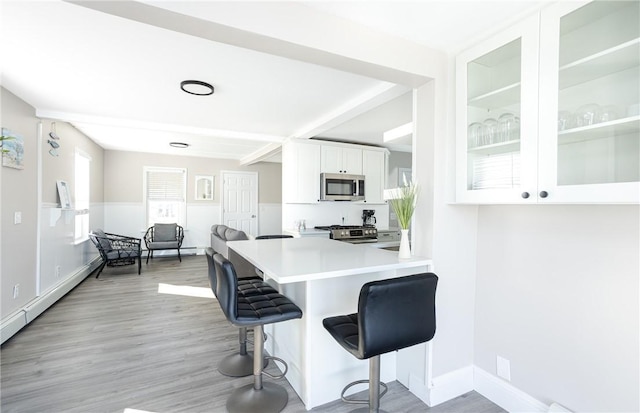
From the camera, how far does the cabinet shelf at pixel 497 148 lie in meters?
1.62

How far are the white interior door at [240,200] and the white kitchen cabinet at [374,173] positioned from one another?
352 centimetres

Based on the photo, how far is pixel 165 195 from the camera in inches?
278

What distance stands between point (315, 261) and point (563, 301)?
1.41m

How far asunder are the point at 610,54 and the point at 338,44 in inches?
48.0

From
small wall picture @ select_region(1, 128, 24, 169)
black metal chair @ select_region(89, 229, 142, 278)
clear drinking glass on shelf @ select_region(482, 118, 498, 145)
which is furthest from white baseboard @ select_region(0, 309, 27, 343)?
clear drinking glass on shelf @ select_region(482, 118, 498, 145)

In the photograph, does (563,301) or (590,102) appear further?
(563,301)

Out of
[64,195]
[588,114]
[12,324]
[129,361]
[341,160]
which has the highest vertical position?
[341,160]

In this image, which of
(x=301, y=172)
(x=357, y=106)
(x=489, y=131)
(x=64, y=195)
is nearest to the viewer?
(x=489, y=131)

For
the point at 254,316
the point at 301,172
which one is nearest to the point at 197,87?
the point at 254,316

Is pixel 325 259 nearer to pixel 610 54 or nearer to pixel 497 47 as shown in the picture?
pixel 497 47

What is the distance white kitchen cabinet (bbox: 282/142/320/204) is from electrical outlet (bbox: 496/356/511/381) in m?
3.50

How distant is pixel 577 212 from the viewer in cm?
159

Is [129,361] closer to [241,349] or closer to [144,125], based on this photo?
[241,349]

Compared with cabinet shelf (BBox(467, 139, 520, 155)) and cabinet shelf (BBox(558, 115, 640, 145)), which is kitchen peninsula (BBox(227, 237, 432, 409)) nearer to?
cabinet shelf (BBox(467, 139, 520, 155))
